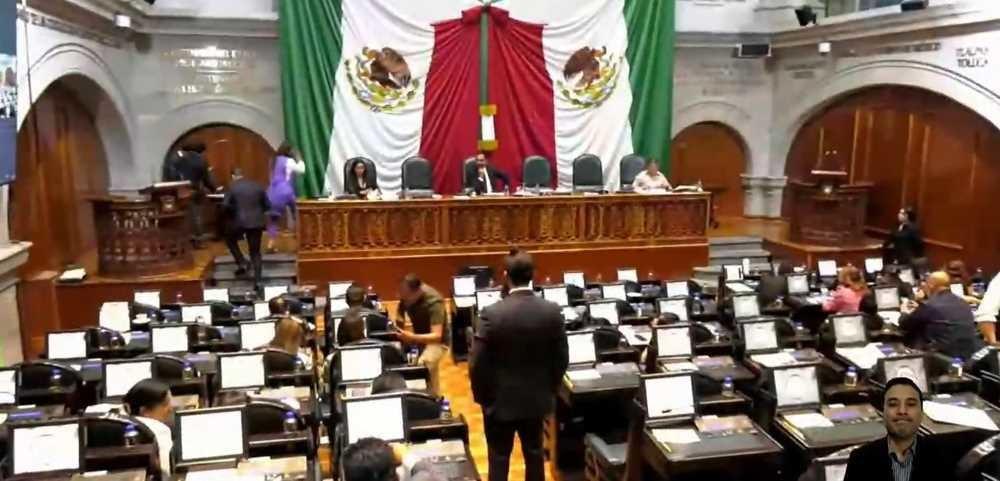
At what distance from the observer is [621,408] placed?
212 inches

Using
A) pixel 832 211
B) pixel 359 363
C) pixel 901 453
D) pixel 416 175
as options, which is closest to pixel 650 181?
pixel 832 211

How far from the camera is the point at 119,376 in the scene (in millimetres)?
4977

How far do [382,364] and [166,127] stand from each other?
873 cm

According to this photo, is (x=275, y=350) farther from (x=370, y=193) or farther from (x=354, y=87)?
(x=354, y=87)

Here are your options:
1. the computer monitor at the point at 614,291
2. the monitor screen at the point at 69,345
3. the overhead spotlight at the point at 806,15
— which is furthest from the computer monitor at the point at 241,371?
the overhead spotlight at the point at 806,15

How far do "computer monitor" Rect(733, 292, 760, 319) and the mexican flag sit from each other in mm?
5997

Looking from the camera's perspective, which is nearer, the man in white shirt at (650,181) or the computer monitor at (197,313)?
the computer monitor at (197,313)

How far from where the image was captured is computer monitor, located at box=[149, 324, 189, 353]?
5.97 meters

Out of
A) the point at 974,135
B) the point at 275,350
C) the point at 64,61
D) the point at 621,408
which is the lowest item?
the point at 621,408

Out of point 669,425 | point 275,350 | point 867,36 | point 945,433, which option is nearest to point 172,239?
point 275,350

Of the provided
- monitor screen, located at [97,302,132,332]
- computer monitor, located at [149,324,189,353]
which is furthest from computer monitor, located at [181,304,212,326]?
computer monitor, located at [149,324,189,353]

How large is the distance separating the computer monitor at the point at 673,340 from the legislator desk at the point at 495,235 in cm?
505

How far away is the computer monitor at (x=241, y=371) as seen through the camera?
507 centimetres

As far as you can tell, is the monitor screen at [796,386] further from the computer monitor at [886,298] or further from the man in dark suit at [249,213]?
the man in dark suit at [249,213]
